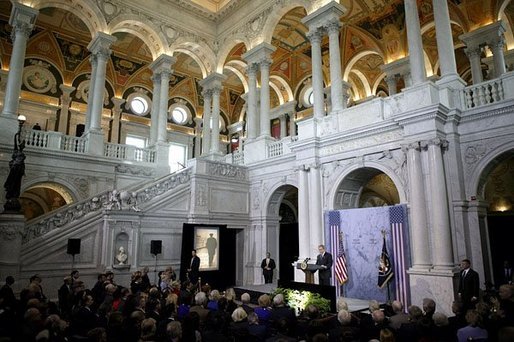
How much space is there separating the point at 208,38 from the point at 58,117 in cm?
926

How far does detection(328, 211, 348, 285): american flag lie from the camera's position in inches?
433

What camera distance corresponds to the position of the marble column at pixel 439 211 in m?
9.49

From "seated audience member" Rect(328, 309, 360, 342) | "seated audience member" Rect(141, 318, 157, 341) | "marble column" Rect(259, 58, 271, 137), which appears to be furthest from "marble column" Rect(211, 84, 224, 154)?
"seated audience member" Rect(141, 318, 157, 341)

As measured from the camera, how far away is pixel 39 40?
1994 cm

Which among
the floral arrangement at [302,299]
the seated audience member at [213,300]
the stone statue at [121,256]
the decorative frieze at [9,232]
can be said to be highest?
the decorative frieze at [9,232]

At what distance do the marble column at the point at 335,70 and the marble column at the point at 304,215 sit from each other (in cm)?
252

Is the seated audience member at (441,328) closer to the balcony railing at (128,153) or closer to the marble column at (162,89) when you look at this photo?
the balcony railing at (128,153)

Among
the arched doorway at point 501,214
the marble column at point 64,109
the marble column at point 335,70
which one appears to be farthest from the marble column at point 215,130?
the arched doorway at point 501,214

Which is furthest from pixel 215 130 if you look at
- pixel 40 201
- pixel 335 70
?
pixel 40 201

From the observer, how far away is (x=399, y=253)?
34.5 ft

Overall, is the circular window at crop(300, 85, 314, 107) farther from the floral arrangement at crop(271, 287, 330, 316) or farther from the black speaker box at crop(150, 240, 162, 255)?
the floral arrangement at crop(271, 287, 330, 316)

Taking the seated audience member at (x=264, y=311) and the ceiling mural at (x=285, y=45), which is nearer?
the seated audience member at (x=264, y=311)

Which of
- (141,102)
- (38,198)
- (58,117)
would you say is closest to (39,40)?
(58,117)

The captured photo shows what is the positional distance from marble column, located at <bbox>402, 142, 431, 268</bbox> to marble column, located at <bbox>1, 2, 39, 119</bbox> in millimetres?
13337
